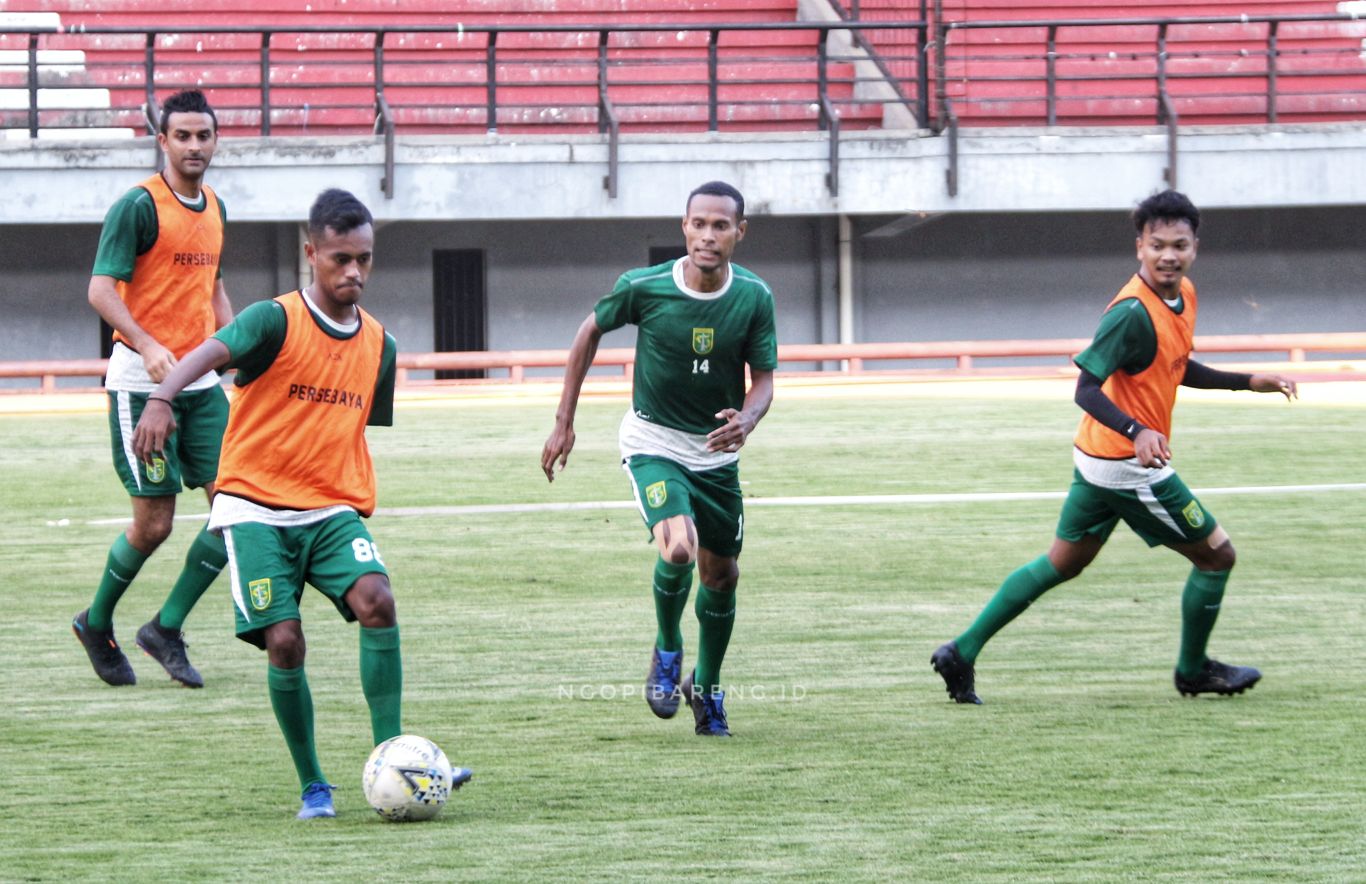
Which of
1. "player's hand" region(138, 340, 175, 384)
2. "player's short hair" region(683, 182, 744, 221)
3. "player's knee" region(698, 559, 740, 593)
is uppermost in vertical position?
"player's short hair" region(683, 182, 744, 221)

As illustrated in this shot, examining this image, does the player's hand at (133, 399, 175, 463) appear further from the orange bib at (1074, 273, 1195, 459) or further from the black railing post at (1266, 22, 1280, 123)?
the black railing post at (1266, 22, 1280, 123)

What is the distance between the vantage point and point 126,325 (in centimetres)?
743

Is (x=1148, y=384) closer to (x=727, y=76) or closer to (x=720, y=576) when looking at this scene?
(x=720, y=576)

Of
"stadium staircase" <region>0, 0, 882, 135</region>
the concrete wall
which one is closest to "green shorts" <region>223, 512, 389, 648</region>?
"stadium staircase" <region>0, 0, 882, 135</region>

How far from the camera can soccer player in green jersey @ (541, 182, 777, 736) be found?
6617mm

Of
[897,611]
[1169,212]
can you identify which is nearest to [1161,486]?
[1169,212]

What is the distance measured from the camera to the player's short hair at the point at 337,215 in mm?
5484

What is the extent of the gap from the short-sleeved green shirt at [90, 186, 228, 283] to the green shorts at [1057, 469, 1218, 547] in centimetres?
370

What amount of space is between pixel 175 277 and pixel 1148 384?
3.79 metres

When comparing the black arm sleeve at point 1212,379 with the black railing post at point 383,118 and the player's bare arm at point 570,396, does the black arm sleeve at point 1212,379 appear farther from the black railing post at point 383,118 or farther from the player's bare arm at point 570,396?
the black railing post at point 383,118

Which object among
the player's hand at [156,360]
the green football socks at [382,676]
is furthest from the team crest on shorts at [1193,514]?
the player's hand at [156,360]

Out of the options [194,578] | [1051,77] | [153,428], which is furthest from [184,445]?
[1051,77]

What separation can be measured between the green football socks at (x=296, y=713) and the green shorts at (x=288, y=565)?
0.16 metres

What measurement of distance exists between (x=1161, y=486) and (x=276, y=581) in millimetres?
3216
